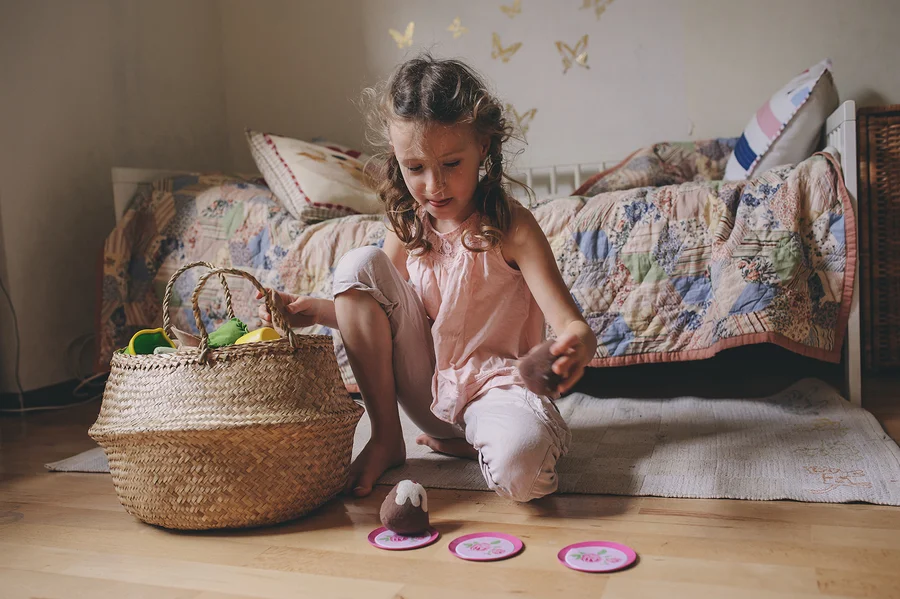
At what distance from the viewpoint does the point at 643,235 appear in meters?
1.69

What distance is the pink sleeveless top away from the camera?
1204mm

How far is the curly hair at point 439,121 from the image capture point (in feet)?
3.68

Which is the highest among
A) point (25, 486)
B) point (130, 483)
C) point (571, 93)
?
point (571, 93)

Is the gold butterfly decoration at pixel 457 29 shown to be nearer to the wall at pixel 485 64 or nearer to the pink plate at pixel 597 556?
the wall at pixel 485 64

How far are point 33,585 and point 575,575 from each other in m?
0.65

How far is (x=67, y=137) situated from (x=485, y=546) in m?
1.93

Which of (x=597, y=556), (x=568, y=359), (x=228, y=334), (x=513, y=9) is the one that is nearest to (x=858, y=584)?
(x=597, y=556)

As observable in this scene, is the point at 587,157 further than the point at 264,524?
Yes

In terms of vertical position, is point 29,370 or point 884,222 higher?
point 884,222

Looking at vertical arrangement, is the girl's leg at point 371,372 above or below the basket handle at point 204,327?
below

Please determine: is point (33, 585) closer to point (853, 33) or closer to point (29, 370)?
point (29, 370)

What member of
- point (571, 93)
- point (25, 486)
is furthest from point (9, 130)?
point (571, 93)

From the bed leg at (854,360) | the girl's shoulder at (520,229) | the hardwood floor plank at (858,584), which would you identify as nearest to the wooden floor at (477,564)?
the hardwood floor plank at (858,584)

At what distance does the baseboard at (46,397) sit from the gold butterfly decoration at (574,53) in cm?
190
